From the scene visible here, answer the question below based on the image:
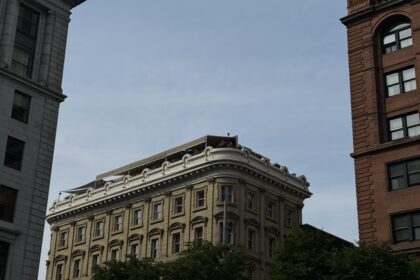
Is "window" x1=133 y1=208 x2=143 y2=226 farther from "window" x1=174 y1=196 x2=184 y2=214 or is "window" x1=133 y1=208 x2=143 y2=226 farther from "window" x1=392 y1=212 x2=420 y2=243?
"window" x1=392 y1=212 x2=420 y2=243

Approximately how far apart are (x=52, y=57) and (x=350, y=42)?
20574mm

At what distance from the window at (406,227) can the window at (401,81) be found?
798 cm

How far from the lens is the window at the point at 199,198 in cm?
7312

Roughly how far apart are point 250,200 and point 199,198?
5.23m

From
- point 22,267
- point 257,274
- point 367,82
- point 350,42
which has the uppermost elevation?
point 350,42

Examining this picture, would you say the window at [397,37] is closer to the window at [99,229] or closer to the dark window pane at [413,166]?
the dark window pane at [413,166]

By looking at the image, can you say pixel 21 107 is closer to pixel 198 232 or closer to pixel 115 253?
pixel 198 232

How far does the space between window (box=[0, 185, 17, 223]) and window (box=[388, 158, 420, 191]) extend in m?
23.0

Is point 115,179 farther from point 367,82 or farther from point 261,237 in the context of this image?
point 367,82

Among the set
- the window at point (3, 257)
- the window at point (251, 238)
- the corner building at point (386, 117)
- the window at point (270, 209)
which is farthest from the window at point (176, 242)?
the corner building at point (386, 117)

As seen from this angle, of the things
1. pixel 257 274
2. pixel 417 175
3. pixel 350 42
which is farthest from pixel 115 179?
pixel 417 175

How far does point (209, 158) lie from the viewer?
73500mm

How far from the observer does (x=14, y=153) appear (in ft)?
149

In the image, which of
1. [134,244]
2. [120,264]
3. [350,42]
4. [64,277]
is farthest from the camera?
[64,277]
